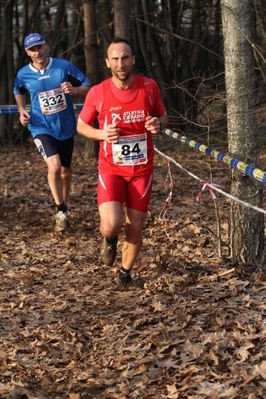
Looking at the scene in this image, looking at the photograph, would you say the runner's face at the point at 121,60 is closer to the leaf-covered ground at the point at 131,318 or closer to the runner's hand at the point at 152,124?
A: the runner's hand at the point at 152,124

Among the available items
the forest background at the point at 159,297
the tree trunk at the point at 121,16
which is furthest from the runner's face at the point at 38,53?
the tree trunk at the point at 121,16

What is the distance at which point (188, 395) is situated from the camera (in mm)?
4383

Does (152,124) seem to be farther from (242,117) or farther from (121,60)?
Answer: (242,117)

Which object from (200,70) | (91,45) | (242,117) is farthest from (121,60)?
(200,70)

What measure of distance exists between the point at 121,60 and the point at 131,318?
2139 mm

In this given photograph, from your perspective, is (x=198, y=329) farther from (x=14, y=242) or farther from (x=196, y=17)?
(x=196, y=17)

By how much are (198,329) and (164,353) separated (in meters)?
0.38

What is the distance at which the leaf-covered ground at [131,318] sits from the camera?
4707 mm

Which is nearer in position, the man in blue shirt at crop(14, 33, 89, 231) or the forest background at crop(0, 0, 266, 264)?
the forest background at crop(0, 0, 266, 264)

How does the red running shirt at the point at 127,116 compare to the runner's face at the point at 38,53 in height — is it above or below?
below

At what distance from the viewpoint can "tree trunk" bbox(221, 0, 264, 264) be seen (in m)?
6.23

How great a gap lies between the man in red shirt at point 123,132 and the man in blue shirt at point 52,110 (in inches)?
99.4

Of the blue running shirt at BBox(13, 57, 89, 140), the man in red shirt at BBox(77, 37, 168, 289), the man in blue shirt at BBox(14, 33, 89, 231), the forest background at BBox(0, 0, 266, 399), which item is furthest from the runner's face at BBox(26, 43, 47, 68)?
the man in red shirt at BBox(77, 37, 168, 289)

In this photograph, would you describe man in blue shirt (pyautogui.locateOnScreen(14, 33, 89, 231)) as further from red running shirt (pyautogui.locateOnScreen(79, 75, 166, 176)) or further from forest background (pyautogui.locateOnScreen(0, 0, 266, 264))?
red running shirt (pyautogui.locateOnScreen(79, 75, 166, 176))
